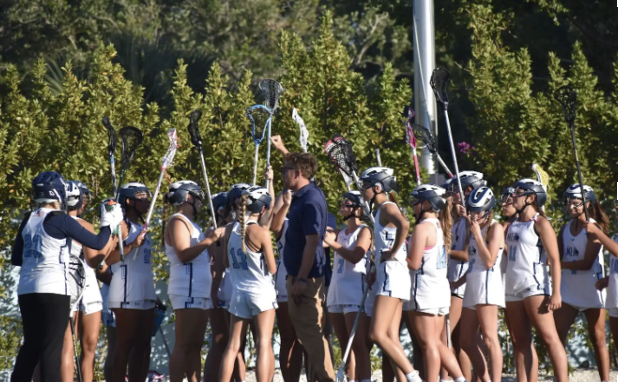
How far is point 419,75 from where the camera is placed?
1159cm

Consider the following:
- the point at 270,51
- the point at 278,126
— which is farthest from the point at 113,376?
the point at 270,51

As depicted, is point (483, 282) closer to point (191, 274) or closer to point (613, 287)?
point (613, 287)

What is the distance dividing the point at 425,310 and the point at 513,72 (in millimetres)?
4666

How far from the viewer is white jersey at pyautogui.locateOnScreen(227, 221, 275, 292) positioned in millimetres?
7621

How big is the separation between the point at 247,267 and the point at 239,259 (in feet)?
0.30

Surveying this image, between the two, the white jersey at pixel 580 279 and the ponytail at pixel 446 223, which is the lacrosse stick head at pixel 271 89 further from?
the white jersey at pixel 580 279

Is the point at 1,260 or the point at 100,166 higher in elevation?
the point at 100,166

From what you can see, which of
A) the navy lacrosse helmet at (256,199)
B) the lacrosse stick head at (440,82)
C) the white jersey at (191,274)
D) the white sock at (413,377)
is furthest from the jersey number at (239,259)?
the lacrosse stick head at (440,82)

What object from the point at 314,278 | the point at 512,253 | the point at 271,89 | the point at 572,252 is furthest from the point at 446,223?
the point at 271,89

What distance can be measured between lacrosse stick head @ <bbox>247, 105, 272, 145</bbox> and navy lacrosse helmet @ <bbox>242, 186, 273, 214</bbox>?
6.87ft

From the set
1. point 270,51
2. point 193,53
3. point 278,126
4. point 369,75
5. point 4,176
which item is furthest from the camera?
point 369,75

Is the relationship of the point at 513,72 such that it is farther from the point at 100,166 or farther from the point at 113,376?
the point at 113,376

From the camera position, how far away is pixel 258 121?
995 cm

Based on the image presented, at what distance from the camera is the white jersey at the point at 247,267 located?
762 centimetres
